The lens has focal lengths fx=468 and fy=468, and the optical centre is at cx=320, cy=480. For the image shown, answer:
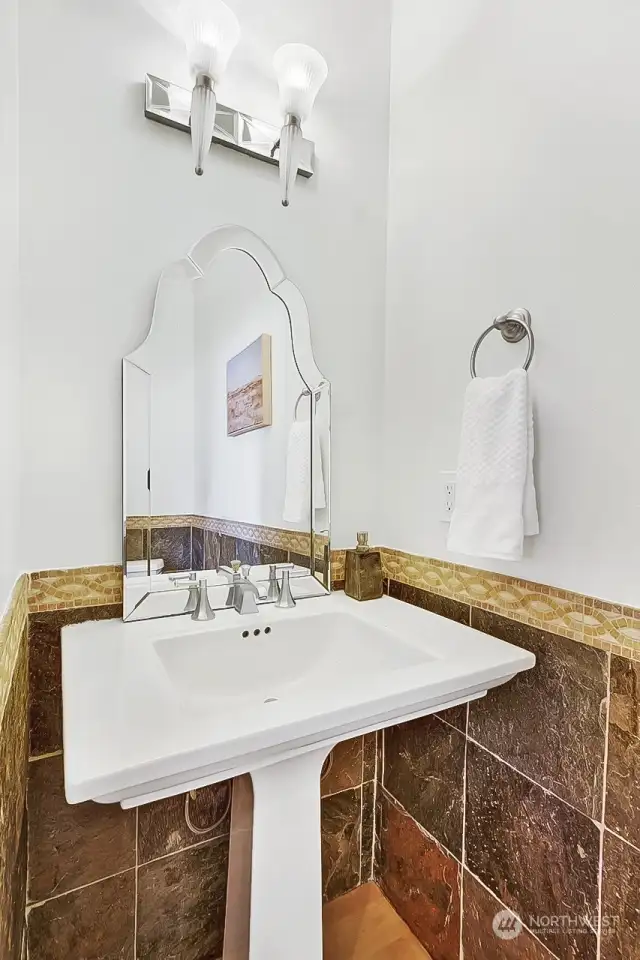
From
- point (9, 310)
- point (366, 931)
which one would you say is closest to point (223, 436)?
point (9, 310)

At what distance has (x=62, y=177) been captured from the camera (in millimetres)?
981

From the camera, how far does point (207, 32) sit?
3.22 feet

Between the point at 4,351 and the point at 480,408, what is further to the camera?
the point at 480,408

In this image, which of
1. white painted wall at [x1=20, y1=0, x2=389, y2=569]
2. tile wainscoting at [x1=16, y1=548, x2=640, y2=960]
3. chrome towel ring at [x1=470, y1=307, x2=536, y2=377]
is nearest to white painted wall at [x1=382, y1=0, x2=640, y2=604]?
chrome towel ring at [x1=470, y1=307, x2=536, y2=377]

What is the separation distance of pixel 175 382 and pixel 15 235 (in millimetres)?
395

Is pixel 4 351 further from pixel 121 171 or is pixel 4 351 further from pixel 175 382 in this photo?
pixel 121 171

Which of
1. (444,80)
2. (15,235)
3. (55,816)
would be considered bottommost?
(55,816)

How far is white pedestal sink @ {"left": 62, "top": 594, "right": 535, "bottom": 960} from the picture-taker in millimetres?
585

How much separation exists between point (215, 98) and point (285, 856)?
149cm

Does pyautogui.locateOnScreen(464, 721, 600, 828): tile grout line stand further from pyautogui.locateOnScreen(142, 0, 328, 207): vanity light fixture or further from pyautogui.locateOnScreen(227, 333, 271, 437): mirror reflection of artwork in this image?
pyautogui.locateOnScreen(142, 0, 328, 207): vanity light fixture

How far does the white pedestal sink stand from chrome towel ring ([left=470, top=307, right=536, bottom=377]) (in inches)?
24.0

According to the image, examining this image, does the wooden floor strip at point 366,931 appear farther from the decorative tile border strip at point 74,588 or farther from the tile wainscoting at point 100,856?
the decorative tile border strip at point 74,588

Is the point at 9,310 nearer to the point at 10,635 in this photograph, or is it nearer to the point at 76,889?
the point at 10,635

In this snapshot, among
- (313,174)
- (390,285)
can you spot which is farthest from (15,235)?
(390,285)
